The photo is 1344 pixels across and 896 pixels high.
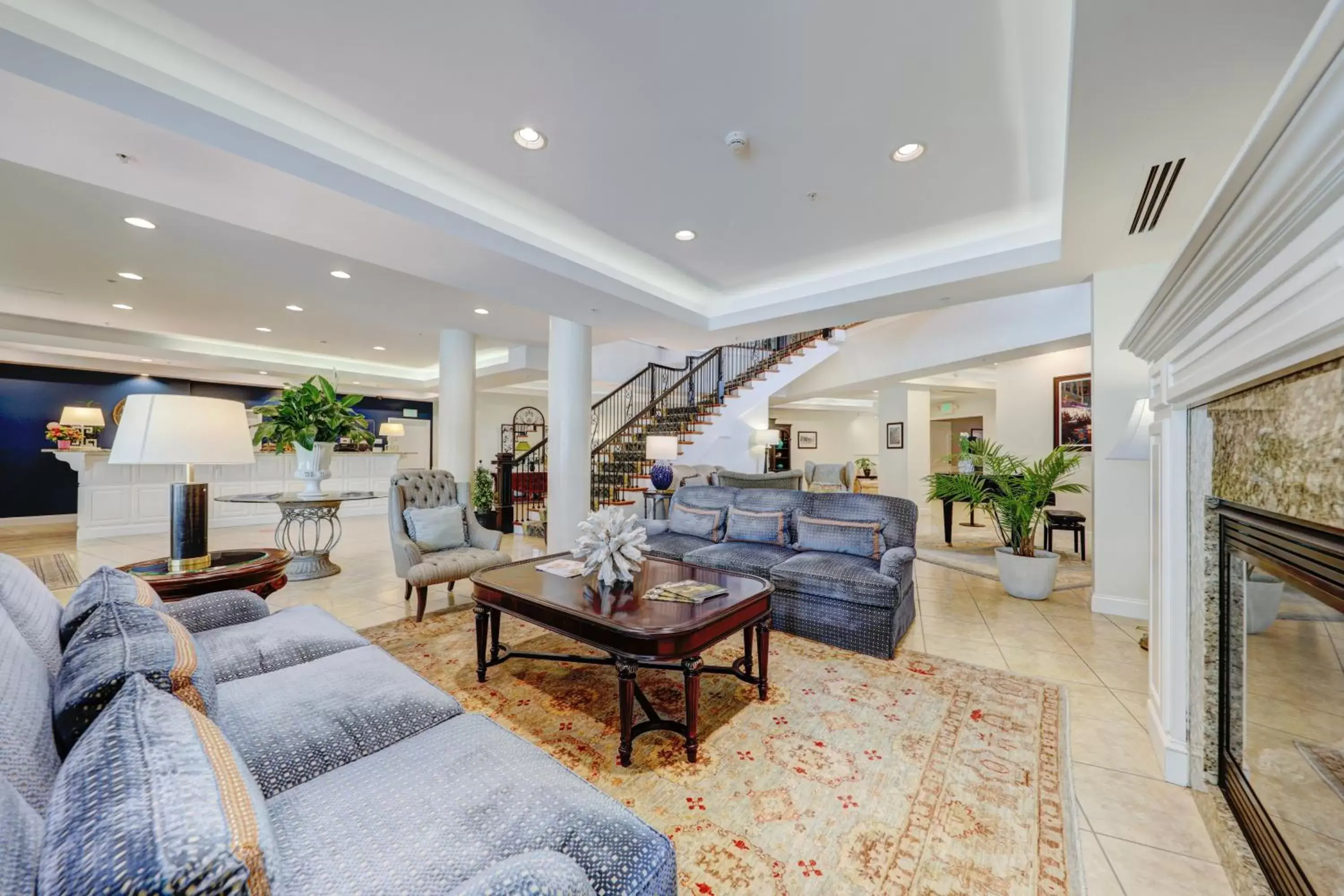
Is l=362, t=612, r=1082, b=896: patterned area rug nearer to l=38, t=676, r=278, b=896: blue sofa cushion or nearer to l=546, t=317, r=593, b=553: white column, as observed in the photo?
l=38, t=676, r=278, b=896: blue sofa cushion

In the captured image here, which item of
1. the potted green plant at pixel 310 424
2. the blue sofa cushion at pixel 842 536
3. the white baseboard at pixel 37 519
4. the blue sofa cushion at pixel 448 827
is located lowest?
the white baseboard at pixel 37 519

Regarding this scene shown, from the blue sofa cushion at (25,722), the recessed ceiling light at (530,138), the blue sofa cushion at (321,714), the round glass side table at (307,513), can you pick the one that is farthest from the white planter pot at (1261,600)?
the round glass side table at (307,513)

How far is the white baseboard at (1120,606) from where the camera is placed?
140 inches

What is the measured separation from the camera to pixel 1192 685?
178 centimetres

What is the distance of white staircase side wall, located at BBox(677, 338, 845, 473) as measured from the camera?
786 cm

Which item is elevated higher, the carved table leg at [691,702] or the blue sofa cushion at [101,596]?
the blue sofa cushion at [101,596]

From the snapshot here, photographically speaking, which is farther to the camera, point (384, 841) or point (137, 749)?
point (384, 841)

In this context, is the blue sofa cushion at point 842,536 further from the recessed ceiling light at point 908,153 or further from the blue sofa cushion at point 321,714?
the blue sofa cushion at point 321,714

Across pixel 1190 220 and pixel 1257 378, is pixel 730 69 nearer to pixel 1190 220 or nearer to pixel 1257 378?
pixel 1257 378

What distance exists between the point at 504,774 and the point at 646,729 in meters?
0.97

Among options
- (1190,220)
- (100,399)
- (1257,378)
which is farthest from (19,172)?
(100,399)

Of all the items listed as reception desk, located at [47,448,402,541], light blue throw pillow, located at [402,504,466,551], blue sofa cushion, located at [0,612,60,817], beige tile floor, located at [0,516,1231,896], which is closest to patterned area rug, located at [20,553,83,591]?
beige tile floor, located at [0,516,1231,896]

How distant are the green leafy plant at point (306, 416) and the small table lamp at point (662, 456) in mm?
3170

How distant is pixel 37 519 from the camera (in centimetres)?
775
